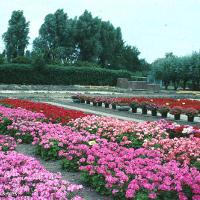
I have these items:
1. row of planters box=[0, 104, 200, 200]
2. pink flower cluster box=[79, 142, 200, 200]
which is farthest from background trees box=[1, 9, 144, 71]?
pink flower cluster box=[79, 142, 200, 200]

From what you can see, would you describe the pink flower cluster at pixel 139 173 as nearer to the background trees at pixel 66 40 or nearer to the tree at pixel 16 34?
the background trees at pixel 66 40

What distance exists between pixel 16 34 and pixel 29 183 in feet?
159

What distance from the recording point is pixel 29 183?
17.7ft

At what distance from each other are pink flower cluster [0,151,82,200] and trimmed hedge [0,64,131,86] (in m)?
36.9

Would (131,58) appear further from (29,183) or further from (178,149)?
(29,183)

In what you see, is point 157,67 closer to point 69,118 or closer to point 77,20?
point 77,20

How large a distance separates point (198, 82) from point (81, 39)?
16.9 metres

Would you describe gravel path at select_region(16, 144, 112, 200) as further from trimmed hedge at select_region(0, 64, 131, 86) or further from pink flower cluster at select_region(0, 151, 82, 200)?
trimmed hedge at select_region(0, 64, 131, 86)

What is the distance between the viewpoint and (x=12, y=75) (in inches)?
1688

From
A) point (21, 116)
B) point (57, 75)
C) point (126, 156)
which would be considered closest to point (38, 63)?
point (57, 75)

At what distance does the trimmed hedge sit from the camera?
140 ft

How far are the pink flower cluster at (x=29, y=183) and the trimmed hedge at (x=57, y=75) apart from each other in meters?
36.9

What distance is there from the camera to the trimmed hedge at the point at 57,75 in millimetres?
42781

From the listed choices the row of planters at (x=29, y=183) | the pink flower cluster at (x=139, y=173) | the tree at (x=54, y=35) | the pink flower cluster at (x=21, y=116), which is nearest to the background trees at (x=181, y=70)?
the tree at (x=54, y=35)
